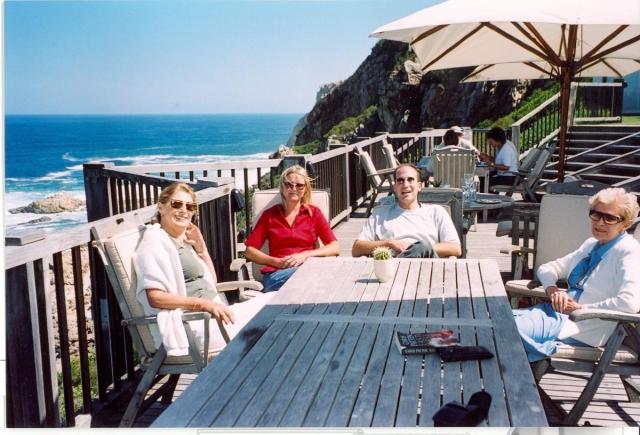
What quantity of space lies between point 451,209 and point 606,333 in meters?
1.65

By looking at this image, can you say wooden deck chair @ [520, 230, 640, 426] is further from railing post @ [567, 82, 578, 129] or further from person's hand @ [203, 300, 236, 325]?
railing post @ [567, 82, 578, 129]

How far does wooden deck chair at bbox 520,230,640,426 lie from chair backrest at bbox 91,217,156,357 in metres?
1.59

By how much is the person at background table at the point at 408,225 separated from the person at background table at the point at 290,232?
0.27 meters

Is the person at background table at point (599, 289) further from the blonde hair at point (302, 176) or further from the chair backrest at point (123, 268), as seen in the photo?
the chair backrest at point (123, 268)

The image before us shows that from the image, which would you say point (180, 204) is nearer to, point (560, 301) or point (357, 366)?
point (357, 366)

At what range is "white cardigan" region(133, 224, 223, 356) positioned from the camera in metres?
2.65

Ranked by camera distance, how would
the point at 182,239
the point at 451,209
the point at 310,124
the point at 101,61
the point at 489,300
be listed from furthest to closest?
1. the point at 310,124
2. the point at 101,61
3. the point at 451,209
4. the point at 182,239
5. the point at 489,300

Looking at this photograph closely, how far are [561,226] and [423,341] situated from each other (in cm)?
207

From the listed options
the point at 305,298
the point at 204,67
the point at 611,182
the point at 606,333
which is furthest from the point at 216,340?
the point at 204,67

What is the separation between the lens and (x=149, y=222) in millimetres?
3121

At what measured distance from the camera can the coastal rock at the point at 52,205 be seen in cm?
477

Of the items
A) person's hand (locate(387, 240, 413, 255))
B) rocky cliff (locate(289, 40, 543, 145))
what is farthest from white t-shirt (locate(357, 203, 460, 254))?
rocky cliff (locate(289, 40, 543, 145))

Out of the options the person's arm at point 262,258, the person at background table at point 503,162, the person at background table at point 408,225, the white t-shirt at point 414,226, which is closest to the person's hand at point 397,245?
the person at background table at point 408,225

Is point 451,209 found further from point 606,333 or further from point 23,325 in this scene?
point 23,325
